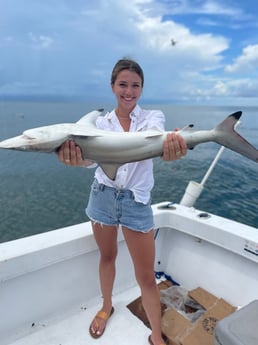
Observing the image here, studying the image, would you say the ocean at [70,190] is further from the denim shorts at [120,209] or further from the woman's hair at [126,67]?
the denim shorts at [120,209]

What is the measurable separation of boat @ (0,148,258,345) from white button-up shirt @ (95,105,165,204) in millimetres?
898

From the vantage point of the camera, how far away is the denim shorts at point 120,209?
2.24 metres

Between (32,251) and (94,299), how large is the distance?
1.01 meters

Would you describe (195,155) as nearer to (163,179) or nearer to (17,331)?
(163,179)

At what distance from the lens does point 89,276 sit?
305 centimetres

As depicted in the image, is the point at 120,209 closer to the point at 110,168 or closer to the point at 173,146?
the point at 110,168

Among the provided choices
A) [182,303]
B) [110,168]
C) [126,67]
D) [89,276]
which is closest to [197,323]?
[182,303]

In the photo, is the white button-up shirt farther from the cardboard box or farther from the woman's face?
the cardboard box

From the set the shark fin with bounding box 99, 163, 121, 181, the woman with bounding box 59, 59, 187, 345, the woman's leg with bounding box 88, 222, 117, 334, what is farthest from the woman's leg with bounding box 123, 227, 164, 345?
the shark fin with bounding box 99, 163, 121, 181

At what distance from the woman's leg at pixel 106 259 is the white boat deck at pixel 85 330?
11 centimetres

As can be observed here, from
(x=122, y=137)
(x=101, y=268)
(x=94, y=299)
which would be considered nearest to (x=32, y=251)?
(x=101, y=268)

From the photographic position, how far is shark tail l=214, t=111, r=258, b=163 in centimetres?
189

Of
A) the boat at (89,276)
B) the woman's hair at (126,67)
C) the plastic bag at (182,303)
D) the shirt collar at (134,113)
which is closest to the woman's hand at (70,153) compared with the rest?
the shirt collar at (134,113)

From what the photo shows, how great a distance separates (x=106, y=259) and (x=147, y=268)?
42cm
